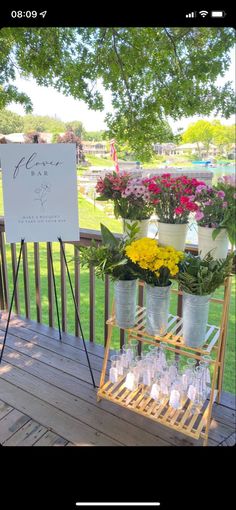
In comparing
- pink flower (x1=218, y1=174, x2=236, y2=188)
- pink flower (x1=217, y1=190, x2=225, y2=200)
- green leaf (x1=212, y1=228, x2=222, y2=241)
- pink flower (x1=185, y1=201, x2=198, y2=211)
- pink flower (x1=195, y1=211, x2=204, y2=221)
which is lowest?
green leaf (x1=212, y1=228, x2=222, y2=241)

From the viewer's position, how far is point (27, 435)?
1.49 metres

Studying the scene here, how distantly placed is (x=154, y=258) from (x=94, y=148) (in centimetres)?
83

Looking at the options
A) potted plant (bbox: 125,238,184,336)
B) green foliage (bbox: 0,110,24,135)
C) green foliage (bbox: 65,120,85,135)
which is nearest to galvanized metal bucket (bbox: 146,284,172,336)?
potted plant (bbox: 125,238,184,336)

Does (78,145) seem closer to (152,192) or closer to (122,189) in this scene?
(122,189)

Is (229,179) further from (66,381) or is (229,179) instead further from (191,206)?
(66,381)

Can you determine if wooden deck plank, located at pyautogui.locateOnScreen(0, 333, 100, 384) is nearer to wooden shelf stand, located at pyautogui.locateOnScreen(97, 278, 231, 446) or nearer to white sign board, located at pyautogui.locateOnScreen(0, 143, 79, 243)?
wooden shelf stand, located at pyautogui.locateOnScreen(97, 278, 231, 446)

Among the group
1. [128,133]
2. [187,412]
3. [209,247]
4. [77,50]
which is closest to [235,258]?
[209,247]

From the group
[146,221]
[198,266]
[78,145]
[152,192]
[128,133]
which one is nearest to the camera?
[198,266]

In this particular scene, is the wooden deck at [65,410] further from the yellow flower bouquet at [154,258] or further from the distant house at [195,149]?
the distant house at [195,149]

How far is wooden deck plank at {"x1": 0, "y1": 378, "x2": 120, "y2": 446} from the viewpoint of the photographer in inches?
57.8

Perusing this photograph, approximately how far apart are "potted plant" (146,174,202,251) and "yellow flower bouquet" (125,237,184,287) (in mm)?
103
